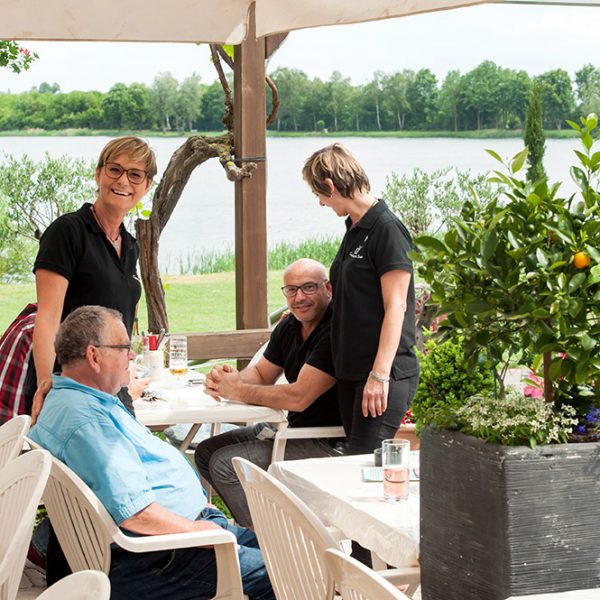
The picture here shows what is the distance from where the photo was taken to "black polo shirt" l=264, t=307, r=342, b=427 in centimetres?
407

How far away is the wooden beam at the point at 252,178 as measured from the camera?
523cm

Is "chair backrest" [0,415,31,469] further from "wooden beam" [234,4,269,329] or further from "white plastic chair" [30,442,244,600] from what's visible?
"wooden beam" [234,4,269,329]

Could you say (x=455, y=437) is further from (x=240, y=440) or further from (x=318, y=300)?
(x=240, y=440)

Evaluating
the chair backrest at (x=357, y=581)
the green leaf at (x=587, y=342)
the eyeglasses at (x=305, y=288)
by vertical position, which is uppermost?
the green leaf at (x=587, y=342)

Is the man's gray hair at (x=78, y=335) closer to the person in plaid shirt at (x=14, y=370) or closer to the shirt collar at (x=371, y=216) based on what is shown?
the person in plaid shirt at (x=14, y=370)

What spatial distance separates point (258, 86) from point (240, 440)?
5.89ft

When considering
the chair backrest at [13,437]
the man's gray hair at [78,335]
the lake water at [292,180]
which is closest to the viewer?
the chair backrest at [13,437]

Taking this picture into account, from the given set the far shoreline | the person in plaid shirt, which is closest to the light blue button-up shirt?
the person in plaid shirt

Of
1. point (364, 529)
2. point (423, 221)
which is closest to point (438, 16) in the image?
point (423, 221)

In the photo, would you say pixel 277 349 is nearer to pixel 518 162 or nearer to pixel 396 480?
pixel 396 480

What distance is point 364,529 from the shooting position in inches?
98.7

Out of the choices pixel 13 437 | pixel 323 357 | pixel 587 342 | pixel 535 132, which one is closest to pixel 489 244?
pixel 587 342

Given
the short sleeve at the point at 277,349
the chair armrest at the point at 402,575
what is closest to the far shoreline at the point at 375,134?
the short sleeve at the point at 277,349

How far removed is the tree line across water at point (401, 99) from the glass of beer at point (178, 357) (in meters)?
5.29
